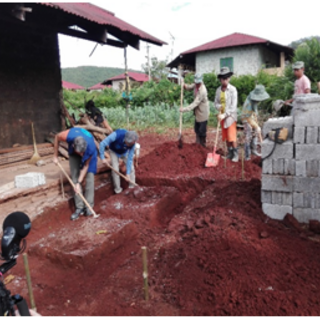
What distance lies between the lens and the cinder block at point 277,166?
3.59 metres

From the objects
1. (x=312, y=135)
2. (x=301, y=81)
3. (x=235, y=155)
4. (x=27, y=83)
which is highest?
(x=27, y=83)

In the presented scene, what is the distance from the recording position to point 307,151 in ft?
11.3

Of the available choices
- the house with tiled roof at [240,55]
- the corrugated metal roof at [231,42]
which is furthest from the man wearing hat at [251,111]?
the corrugated metal roof at [231,42]

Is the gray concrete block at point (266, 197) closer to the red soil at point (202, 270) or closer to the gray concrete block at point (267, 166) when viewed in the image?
the red soil at point (202, 270)

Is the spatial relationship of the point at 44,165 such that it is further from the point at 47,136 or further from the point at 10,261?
the point at 10,261

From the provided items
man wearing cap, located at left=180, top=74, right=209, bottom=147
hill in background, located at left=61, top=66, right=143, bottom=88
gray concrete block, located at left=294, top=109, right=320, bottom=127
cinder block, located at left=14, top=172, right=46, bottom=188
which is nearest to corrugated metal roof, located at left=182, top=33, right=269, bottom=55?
man wearing cap, located at left=180, top=74, right=209, bottom=147

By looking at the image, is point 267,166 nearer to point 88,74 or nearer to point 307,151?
point 307,151

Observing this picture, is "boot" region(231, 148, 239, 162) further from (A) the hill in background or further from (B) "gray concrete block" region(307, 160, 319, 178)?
(A) the hill in background

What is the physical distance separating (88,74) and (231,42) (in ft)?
203

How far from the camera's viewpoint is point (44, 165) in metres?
6.21

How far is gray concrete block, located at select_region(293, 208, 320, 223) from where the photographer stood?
349 centimetres

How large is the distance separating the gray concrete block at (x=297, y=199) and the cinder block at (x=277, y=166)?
0.98 ft

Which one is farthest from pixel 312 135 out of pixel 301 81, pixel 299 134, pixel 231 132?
pixel 231 132

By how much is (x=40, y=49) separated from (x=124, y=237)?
5.03 meters
